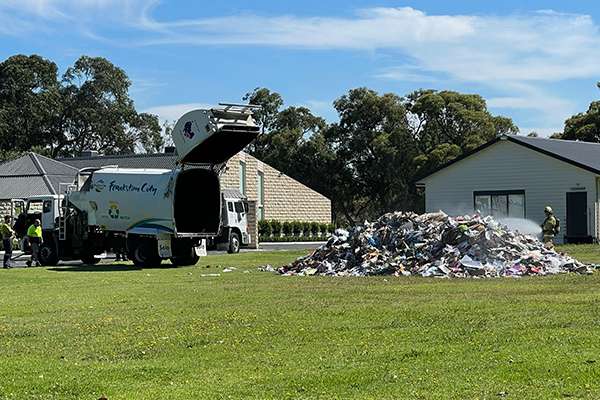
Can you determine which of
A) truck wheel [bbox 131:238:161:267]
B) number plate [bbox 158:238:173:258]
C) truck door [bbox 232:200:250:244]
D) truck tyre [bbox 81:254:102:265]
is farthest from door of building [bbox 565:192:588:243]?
truck tyre [bbox 81:254:102:265]

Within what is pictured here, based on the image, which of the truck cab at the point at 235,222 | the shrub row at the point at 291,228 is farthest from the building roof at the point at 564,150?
the shrub row at the point at 291,228

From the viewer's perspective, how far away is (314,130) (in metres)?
80.6

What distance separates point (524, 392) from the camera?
7.14m

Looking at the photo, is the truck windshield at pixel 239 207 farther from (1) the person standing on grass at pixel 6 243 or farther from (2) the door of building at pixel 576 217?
(2) the door of building at pixel 576 217

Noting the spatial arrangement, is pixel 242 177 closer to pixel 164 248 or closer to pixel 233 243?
pixel 233 243

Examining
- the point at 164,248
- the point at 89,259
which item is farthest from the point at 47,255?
the point at 164,248

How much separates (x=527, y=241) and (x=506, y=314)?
11.3m

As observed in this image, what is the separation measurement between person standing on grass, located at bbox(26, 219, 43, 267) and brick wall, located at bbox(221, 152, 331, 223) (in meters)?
26.4

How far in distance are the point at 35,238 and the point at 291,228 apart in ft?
108

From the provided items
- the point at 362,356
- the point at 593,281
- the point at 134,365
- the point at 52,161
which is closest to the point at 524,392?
the point at 362,356

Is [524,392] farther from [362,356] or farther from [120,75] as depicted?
[120,75]

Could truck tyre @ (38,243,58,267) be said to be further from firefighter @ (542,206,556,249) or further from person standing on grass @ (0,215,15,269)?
firefighter @ (542,206,556,249)

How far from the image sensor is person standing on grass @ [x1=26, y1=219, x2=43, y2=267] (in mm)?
27781

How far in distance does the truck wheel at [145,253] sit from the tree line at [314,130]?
134 ft
